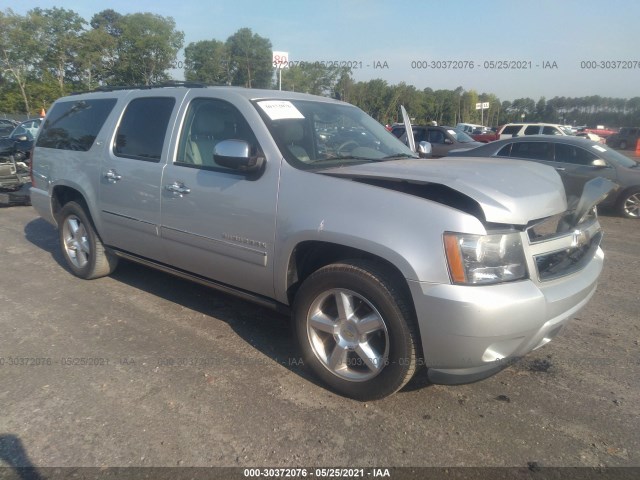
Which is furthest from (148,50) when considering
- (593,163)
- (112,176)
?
(112,176)

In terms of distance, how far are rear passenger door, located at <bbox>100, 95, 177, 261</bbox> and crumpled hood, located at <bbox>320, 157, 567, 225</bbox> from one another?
1.65m

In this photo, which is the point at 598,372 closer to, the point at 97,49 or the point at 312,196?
the point at 312,196

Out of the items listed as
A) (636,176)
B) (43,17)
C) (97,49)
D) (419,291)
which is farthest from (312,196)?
(43,17)

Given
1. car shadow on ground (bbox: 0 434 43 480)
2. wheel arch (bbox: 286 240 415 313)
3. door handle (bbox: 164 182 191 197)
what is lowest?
car shadow on ground (bbox: 0 434 43 480)

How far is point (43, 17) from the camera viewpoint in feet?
139

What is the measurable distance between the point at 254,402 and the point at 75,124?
363 cm

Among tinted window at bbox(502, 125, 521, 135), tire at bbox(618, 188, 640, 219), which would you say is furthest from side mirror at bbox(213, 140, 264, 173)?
tinted window at bbox(502, 125, 521, 135)

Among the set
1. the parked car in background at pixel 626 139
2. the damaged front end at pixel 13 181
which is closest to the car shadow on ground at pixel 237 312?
the damaged front end at pixel 13 181

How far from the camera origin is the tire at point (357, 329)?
8.48 feet

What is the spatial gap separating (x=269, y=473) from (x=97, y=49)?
130 ft

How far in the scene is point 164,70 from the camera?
20.1 m

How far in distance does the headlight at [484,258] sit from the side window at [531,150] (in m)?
7.51

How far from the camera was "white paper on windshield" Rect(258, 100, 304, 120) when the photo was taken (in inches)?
135

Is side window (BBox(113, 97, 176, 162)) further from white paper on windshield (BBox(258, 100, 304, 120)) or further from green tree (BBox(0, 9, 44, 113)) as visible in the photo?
green tree (BBox(0, 9, 44, 113))
